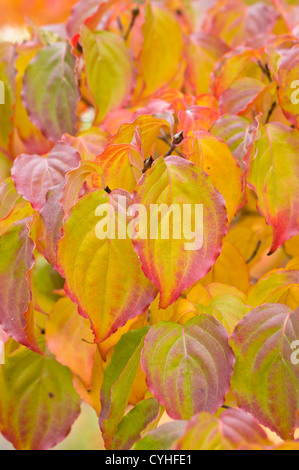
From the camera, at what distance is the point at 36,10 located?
2.56m

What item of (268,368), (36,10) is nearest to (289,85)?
(268,368)

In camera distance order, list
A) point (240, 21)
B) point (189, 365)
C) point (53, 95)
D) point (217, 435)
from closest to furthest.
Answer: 1. point (217, 435)
2. point (189, 365)
3. point (53, 95)
4. point (240, 21)

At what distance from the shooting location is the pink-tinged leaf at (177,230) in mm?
494

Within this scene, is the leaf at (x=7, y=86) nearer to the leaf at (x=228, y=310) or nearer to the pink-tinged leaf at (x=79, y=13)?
the pink-tinged leaf at (x=79, y=13)

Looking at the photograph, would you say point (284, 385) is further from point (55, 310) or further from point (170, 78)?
point (170, 78)

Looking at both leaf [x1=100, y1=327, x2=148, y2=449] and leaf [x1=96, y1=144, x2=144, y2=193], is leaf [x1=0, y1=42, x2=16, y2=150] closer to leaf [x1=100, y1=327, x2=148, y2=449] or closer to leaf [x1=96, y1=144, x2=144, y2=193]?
leaf [x1=96, y1=144, x2=144, y2=193]

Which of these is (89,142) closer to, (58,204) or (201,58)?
(58,204)

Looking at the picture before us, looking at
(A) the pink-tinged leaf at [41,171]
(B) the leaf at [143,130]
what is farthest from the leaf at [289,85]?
(A) the pink-tinged leaf at [41,171]

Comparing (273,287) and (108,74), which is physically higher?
(108,74)

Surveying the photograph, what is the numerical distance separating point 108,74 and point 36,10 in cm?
203

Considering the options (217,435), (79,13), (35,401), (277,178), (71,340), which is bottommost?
(35,401)

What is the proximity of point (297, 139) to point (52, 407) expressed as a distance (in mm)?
468

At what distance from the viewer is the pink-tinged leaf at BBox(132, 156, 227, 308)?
19.5 inches
